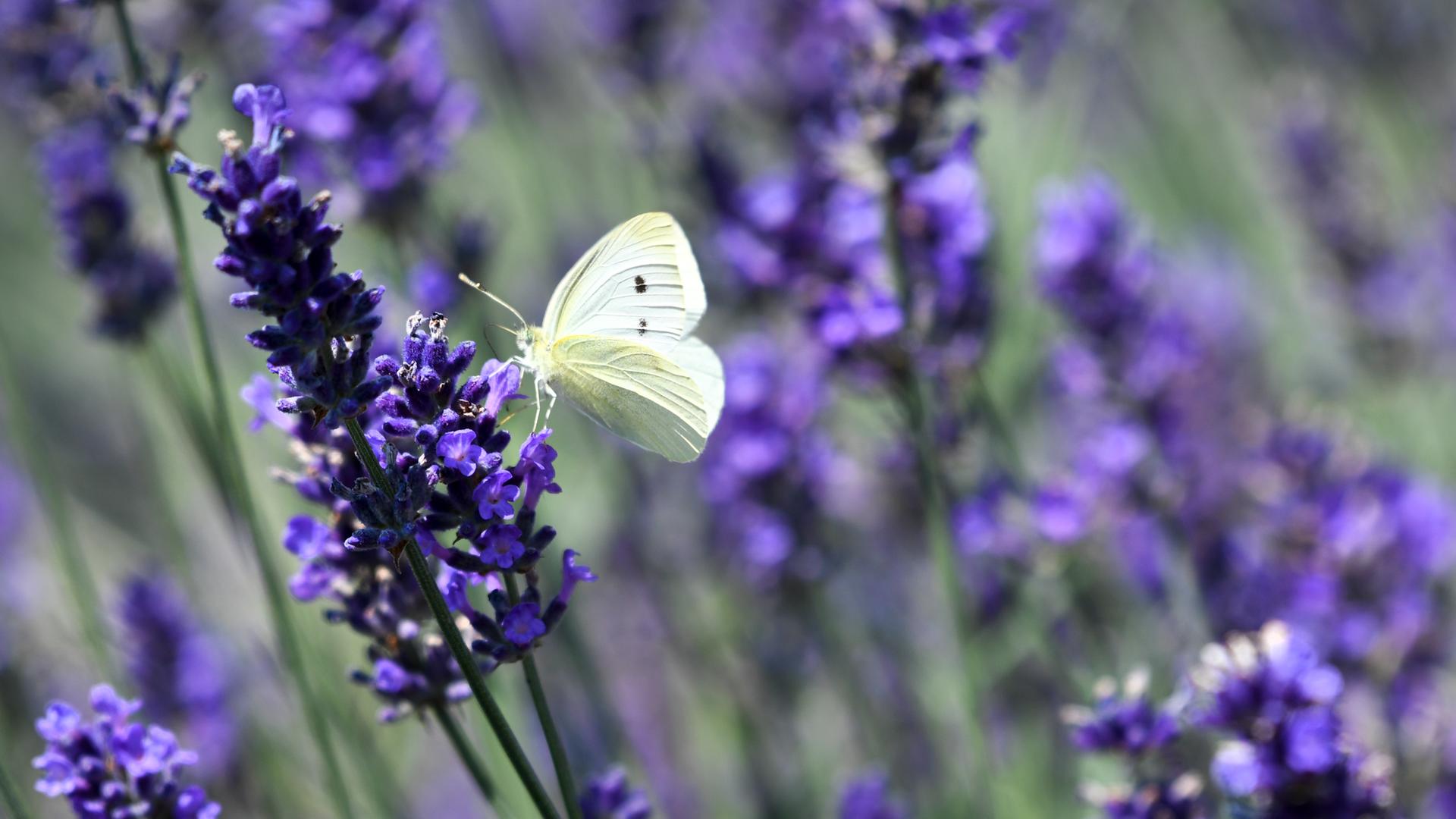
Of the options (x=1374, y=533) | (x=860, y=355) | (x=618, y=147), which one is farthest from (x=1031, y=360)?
(x=618, y=147)

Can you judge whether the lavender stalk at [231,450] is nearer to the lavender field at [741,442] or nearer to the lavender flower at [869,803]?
the lavender field at [741,442]

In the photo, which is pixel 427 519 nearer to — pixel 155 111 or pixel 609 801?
pixel 609 801

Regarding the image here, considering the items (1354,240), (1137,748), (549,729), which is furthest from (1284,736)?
(1354,240)

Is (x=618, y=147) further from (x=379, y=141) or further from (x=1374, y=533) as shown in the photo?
(x=1374, y=533)

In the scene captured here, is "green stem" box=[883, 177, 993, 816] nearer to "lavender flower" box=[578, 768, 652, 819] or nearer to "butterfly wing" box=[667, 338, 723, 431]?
"butterfly wing" box=[667, 338, 723, 431]

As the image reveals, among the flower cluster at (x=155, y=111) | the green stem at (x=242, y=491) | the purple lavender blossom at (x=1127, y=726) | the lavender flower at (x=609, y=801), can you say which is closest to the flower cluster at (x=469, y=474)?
the lavender flower at (x=609, y=801)

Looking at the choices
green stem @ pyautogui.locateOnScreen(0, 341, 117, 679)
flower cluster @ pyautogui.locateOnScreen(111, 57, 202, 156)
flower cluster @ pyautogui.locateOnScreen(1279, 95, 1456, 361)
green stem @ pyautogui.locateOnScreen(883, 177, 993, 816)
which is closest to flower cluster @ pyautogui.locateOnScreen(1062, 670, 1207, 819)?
green stem @ pyautogui.locateOnScreen(883, 177, 993, 816)
